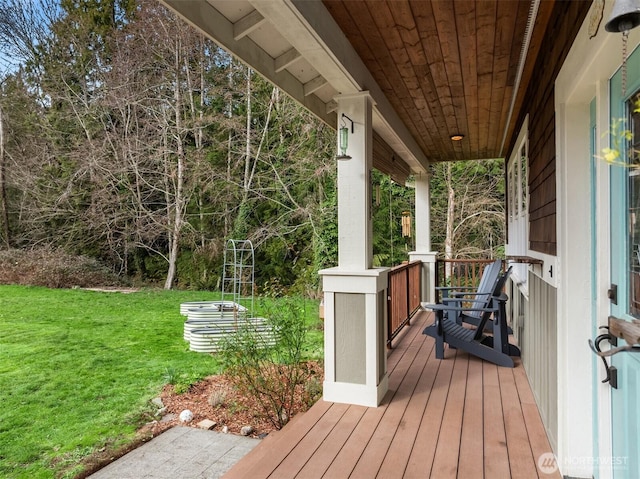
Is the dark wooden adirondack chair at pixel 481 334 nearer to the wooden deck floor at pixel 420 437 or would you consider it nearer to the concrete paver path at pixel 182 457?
the wooden deck floor at pixel 420 437

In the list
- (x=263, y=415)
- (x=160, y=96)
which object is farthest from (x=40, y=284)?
(x=263, y=415)

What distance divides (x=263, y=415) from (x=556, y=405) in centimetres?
237

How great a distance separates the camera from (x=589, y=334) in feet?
6.19

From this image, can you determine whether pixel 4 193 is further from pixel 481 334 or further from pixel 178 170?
pixel 481 334

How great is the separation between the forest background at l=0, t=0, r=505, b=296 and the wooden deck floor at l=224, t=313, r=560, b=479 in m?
7.47

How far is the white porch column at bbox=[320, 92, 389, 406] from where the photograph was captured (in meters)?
3.03

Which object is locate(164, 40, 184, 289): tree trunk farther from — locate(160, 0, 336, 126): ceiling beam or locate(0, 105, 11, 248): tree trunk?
locate(160, 0, 336, 126): ceiling beam

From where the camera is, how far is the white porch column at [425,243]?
22.8ft

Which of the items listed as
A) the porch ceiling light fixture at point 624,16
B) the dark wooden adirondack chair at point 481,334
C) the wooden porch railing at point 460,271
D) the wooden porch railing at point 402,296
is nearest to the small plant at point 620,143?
the porch ceiling light fixture at point 624,16

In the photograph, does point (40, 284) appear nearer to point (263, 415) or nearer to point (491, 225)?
point (263, 415)

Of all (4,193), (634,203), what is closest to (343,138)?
(634,203)

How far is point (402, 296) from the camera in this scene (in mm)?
5508

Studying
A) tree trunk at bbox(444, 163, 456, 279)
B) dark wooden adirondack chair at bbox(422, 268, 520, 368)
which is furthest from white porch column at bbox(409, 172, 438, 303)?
tree trunk at bbox(444, 163, 456, 279)

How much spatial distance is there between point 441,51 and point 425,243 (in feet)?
14.9
